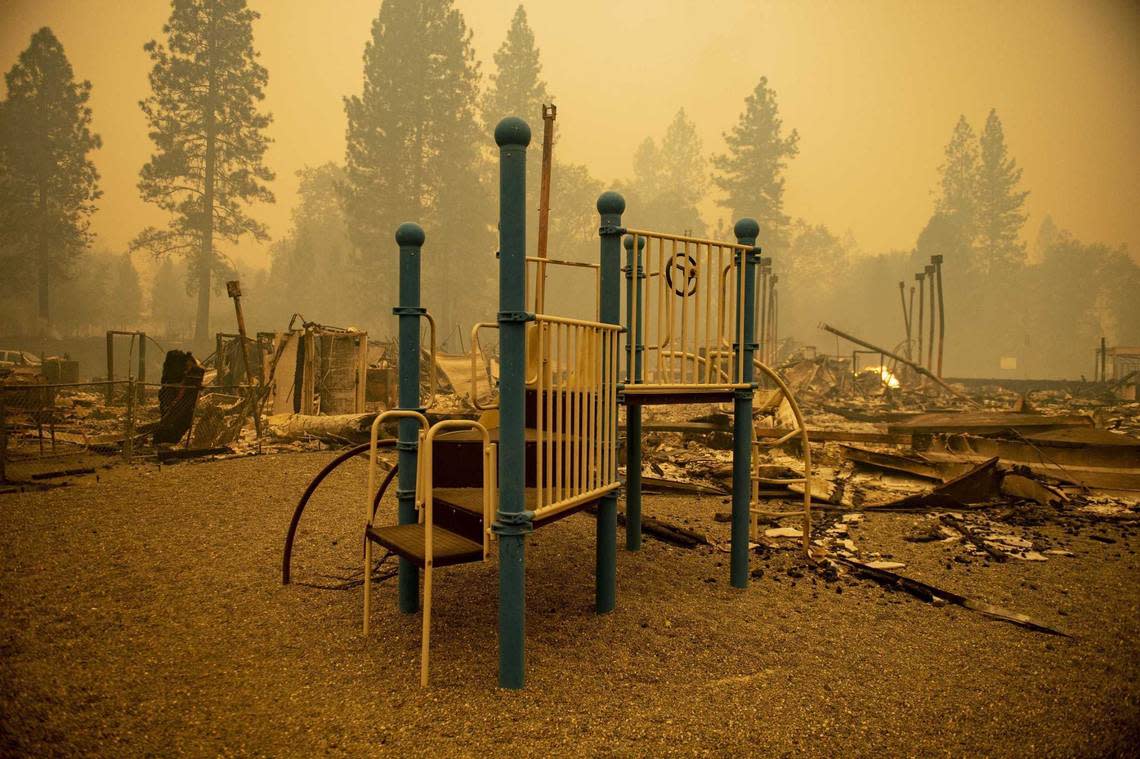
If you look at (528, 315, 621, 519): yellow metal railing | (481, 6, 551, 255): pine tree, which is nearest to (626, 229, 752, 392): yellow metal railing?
(528, 315, 621, 519): yellow metal railing

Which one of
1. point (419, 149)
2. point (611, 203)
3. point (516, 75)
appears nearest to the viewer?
point (611, 203)

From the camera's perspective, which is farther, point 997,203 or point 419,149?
point 997,203

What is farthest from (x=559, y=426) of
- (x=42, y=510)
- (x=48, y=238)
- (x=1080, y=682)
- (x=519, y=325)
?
(x=48, y=238)

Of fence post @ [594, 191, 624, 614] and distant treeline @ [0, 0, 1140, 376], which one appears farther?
distant treeline @ [0, 0, 1140, 376]

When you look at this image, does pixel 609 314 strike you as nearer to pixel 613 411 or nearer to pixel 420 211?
pixel 613 411

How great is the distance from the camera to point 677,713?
2893 millimetres

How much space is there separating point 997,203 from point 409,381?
56986 millimetres

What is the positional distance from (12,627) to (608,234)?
13.7 ft

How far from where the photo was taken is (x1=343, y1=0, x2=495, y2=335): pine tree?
33812 millimetres

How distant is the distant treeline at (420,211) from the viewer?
26.2 m

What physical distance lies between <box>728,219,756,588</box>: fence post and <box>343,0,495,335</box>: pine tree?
96.9ft

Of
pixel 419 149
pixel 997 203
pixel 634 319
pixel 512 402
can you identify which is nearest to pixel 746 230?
pixel 634 319

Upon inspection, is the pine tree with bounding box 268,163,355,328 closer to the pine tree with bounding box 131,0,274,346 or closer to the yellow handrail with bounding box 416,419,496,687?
the pine tree with bounding box 131,0,274,346

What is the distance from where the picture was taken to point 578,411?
357 centimetres
